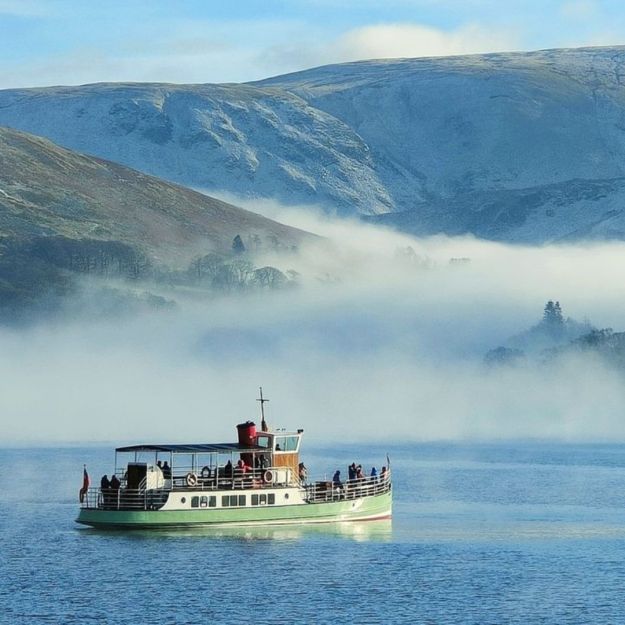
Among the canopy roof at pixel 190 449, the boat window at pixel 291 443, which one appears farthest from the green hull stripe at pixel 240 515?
the boat window at pixel 291 443

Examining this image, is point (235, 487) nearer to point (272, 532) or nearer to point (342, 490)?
point (272, 532)

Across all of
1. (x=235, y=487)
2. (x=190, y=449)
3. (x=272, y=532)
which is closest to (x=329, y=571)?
(x=272, y=532)

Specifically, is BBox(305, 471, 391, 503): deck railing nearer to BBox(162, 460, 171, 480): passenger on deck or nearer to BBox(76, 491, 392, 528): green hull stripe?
BBox(76, 491, 392, 528): green hull stripe

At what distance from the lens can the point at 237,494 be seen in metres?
139

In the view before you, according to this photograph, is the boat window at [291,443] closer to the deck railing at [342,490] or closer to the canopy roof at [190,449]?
the deck railing at [342,490]

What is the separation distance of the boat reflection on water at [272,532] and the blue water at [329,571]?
23 cm

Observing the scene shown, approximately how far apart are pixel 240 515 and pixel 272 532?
9.66 ft

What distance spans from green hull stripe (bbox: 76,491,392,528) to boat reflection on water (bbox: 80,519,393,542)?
46 centimetres

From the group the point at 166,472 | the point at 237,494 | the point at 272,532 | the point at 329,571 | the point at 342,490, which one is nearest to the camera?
the point at 329,571

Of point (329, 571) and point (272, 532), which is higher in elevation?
point (272, 532)

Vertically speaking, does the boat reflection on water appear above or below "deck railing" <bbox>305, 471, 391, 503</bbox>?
below

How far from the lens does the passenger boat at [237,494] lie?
137125 millimetres

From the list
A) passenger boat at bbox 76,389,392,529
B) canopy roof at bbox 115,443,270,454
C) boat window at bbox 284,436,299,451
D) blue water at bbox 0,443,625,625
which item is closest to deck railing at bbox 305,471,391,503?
passenger boat at bbox 76,389,392,529

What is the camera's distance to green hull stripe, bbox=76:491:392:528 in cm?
13625
